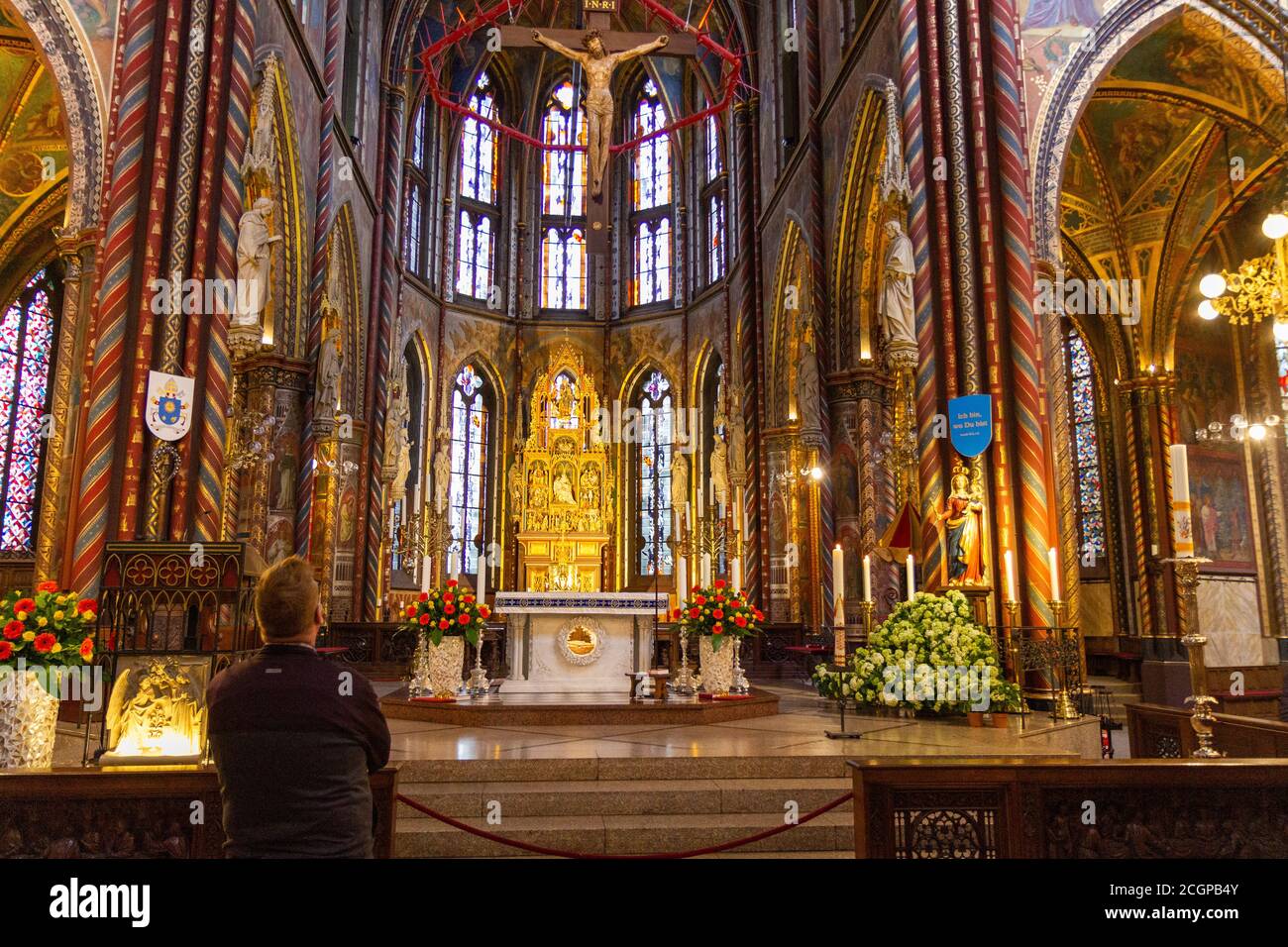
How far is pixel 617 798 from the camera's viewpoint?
5.82 meters

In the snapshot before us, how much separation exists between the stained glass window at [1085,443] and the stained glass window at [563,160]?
15.2 meters

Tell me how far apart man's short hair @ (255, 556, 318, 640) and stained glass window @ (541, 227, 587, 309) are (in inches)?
1056

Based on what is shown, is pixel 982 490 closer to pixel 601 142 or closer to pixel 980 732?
pixel 980 732

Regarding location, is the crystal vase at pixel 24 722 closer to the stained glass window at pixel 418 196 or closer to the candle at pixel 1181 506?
the candle at pixel 1181 506

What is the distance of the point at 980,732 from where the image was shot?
7.96 metres

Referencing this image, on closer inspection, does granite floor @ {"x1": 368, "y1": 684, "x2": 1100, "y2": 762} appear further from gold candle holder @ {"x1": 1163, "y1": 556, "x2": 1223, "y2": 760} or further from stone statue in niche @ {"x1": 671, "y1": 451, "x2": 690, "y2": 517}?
stone statue in niche @ {"x1": 671, "y1": 451, "x2": 690, "y2": 517}

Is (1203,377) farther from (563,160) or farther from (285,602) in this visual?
(285,602)

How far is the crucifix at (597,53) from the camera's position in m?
15.6

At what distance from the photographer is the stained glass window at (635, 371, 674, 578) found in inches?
1070

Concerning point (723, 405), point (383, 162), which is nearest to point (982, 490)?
point (723, 405)

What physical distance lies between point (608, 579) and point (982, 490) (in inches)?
686

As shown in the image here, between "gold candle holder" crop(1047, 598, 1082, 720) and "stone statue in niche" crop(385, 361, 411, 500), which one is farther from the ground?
"stone statue in niche" crop(385, 361, 411, 500)

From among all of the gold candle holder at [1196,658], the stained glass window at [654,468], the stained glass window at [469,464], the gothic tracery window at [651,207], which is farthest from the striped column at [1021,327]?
the stained glass window at [469,464]

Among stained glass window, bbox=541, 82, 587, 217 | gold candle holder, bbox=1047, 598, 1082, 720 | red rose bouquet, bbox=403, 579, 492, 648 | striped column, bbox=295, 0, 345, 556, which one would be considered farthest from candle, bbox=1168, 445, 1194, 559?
stained glass window, bbox=541, 82, 587, 217
